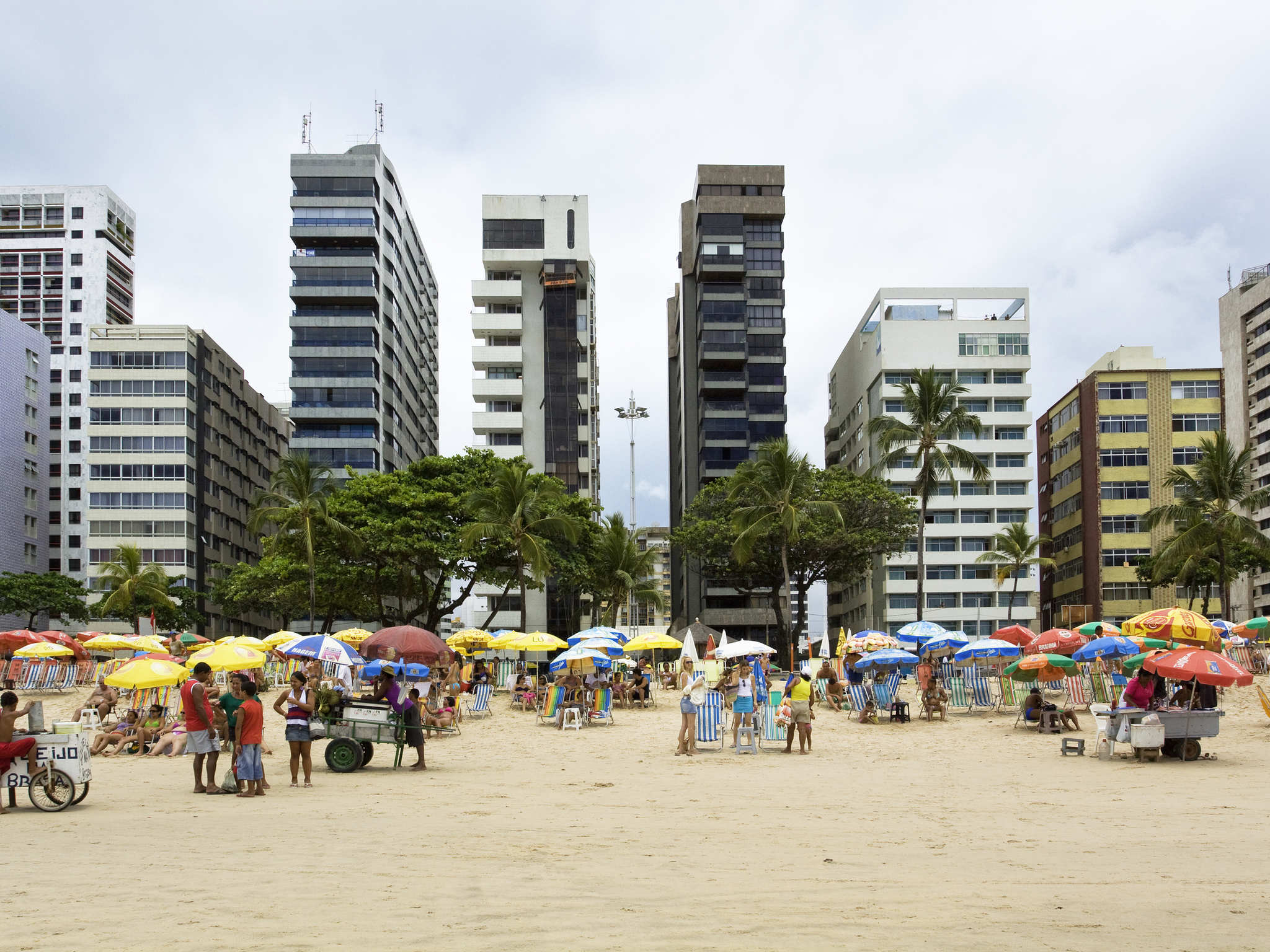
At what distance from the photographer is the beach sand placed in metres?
7.46

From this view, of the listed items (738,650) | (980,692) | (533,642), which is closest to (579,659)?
(533,642)

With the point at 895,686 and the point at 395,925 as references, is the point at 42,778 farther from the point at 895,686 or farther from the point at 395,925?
the point at 895,686

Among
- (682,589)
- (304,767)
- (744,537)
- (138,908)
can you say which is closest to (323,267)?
(682,589)

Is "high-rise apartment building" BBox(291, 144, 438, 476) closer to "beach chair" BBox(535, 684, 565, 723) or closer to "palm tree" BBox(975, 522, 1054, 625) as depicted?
"palm tree" BBox(975, 522, 1054, 625)

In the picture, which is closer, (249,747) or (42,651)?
(249,747)

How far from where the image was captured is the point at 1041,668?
24.4m

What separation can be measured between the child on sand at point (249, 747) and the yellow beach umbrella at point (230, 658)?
4227 mm

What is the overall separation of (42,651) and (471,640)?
12291 mm

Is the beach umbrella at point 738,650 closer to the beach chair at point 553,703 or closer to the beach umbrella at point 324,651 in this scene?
the beach chair at point 553,703

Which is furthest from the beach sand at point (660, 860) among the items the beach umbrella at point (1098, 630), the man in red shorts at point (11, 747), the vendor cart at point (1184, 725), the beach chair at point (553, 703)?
the beach umbrella at point (1098, 630)

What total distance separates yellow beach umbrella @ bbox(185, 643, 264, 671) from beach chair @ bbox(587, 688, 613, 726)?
30.1 feet

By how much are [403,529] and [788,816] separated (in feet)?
130

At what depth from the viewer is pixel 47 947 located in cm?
702

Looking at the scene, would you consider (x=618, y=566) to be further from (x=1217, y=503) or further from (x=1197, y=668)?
(x=1197, y=668)
